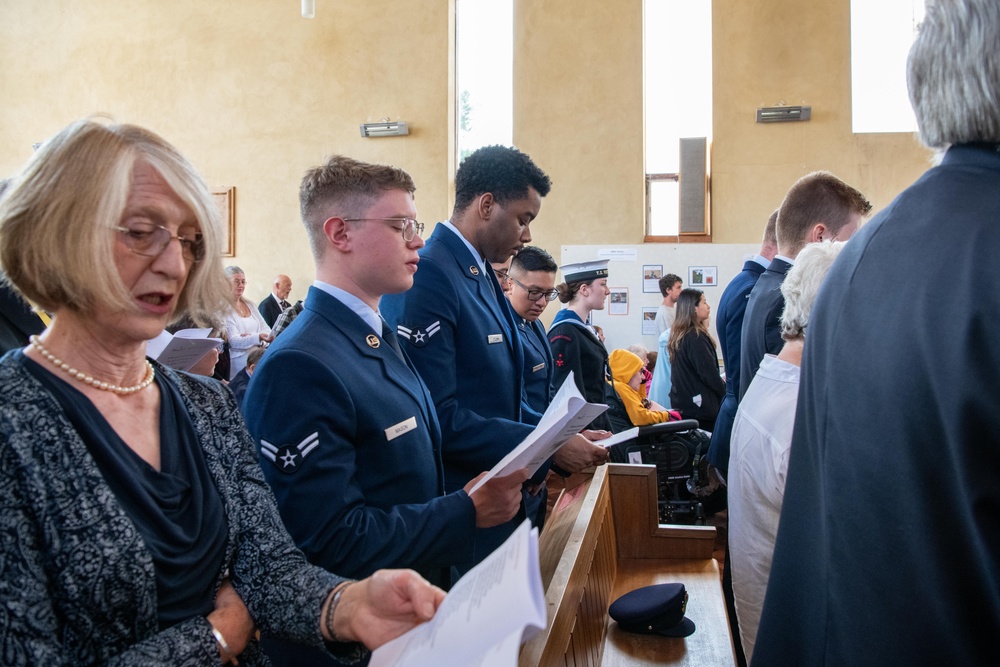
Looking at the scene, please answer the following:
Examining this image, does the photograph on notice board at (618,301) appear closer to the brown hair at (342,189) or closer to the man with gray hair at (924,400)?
the brown hair at (342,189)

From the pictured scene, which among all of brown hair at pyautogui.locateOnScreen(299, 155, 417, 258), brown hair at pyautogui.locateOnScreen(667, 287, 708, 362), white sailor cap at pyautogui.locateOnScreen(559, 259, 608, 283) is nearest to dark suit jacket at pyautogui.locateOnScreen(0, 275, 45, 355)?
brown hair at pyautogui.locateOnScreen(299, 155, 417, 258)

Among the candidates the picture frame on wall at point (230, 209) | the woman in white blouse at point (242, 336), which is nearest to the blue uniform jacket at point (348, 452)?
the woman in white blouse at point (242, 336)

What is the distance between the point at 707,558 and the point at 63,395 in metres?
2.38

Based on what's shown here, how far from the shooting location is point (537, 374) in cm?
276

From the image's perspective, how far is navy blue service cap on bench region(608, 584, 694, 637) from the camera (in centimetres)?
214

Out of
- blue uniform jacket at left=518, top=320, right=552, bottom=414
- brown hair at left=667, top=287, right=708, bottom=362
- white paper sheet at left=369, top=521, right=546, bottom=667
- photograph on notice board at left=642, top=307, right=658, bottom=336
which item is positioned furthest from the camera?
photograph on notice board at left=642, top=307, right=658, bottom=336

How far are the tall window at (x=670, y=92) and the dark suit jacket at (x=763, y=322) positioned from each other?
668 cm

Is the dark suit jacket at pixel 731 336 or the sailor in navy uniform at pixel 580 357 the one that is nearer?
the dark suit jacket at pixel 731 336

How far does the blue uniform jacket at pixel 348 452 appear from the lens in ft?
4.78

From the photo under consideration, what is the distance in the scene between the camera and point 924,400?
876 millimetres

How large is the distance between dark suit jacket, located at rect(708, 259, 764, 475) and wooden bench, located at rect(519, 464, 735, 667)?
1.48 feet

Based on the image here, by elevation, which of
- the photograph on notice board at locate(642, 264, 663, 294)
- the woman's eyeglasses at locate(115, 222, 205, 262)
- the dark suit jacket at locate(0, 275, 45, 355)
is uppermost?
the photograph on notice board at locate(642, 264, 663, 294)

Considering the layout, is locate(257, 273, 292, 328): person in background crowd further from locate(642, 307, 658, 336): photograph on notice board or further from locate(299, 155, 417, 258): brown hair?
locate(299, 155, 417, 258): brown hair

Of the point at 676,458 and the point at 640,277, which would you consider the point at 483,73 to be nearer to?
the point at 640,277
